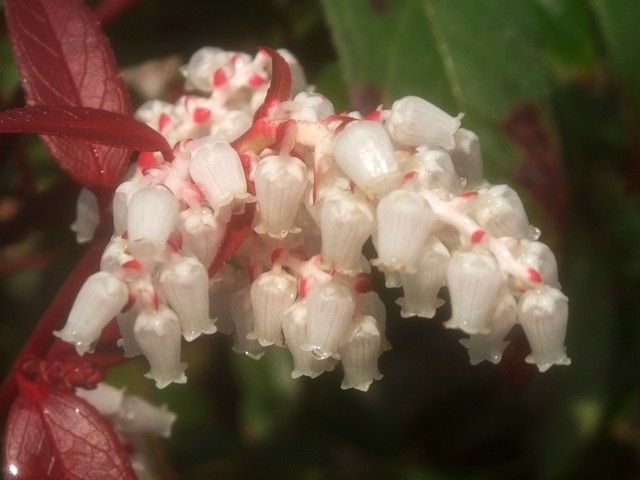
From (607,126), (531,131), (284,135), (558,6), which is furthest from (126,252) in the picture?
→ (607,126)

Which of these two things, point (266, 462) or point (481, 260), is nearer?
point (481, 260)

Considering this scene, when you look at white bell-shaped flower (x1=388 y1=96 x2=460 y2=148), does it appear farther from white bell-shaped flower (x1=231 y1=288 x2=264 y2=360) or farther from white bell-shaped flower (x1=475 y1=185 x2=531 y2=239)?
white bell-shaped flower (x1=231 y1=288 x2=264 y2=360)

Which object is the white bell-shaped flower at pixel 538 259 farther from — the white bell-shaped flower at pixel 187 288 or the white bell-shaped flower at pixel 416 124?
the white bell-shaped flower at pixel 187 288

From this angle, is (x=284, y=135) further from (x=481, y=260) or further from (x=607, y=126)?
(x=607, y=126)

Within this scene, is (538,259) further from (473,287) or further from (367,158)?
(367,158)

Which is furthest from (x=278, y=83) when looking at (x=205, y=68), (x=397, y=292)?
(x=397, y=292)

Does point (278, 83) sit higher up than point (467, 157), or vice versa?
point (278, 83)
